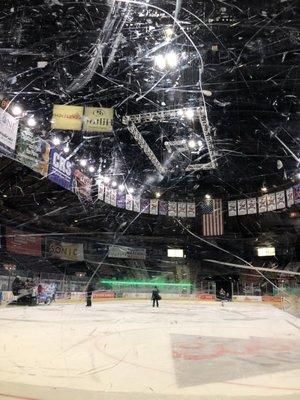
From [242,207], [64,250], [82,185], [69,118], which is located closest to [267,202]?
[242,207]

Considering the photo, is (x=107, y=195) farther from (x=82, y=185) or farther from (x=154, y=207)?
(x=154, y=207)

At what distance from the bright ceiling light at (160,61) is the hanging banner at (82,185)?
59.8 ft

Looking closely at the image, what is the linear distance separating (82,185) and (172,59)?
20229 millimetres

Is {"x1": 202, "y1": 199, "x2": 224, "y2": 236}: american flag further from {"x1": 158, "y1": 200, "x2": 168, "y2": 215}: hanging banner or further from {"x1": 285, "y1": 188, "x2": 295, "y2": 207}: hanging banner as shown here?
{"x1": 285, "y1": 188, "x2": 295, "y2": 207}: hanging banner

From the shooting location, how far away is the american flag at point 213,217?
39.0 meters

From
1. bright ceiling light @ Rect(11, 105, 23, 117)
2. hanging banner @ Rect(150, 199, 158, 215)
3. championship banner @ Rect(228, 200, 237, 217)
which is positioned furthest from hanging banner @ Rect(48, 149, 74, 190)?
championship banner @ Rect(228, 200, 237, 217)

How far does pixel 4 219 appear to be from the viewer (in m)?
30.4

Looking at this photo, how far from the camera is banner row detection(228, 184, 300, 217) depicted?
Answer: 106 feet

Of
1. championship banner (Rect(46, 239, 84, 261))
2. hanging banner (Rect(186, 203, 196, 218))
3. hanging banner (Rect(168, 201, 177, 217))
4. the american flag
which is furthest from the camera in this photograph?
hanging banner (Rect(186, 203, 196, 218))

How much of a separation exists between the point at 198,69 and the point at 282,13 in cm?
418

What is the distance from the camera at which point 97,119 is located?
1521 cm

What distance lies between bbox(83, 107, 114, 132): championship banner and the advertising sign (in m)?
27.1

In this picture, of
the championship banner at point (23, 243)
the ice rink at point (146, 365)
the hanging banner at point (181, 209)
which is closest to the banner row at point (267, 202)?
the hanging banner at point (181, 209)

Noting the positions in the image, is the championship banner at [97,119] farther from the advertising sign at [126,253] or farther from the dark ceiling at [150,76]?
the advertising sign at [126,253]
